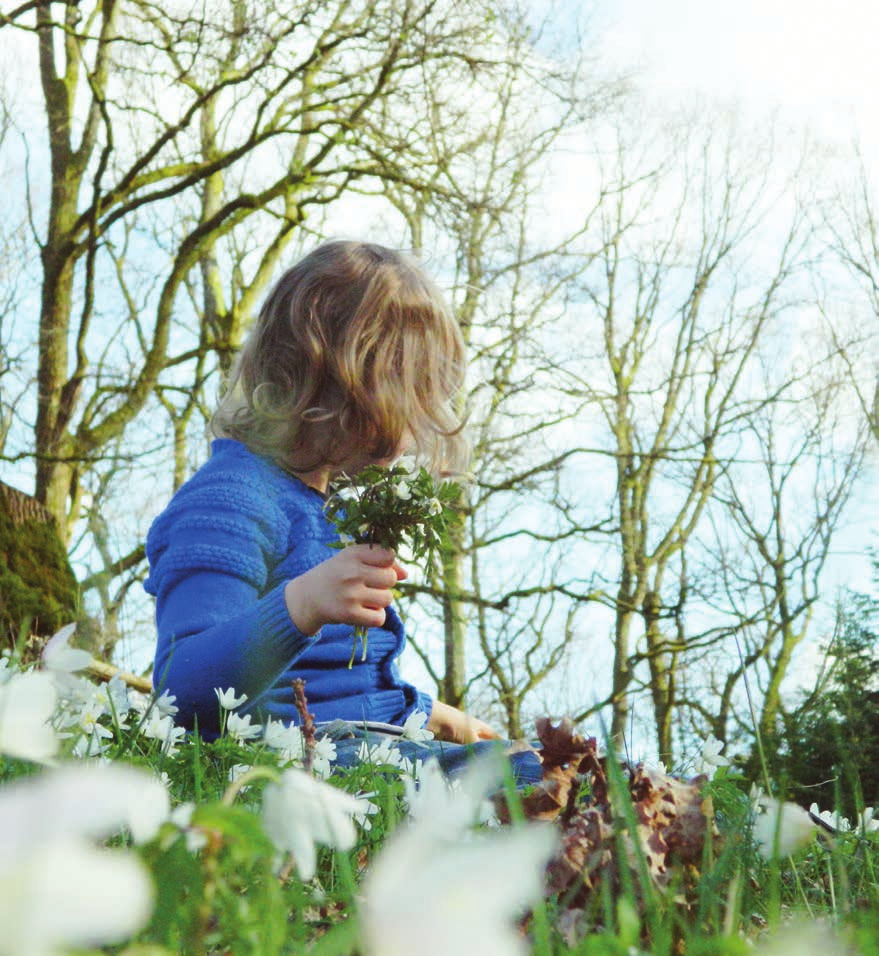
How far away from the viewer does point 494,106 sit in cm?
1200

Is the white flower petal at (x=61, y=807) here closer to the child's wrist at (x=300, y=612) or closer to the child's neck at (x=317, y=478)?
the child's wrist at (x=300, y=612)

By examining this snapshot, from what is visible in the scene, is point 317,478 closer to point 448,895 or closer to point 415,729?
point 415,729

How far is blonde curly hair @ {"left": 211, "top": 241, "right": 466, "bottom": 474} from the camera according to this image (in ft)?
11.2

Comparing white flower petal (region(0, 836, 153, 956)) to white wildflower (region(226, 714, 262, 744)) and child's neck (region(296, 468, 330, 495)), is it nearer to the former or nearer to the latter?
white wildflower (region(226, 714, 262, 744))

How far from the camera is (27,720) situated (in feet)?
1.88

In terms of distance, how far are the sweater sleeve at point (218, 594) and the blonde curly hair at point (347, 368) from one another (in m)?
0.31

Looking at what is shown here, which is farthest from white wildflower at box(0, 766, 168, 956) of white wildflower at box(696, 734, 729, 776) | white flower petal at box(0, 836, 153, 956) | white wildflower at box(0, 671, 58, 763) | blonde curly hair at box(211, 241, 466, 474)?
blonde curly hair at box(211, 241, 466, 474)

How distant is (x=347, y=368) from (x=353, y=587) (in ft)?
3.69

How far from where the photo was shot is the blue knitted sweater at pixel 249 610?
270 cm

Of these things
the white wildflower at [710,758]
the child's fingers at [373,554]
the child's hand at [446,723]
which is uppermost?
the child's fingers at [373,554]

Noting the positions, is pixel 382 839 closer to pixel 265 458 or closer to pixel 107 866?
pixel 107 866

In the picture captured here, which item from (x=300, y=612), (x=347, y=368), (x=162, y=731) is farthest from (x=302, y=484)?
Result: (x=162, y=731)

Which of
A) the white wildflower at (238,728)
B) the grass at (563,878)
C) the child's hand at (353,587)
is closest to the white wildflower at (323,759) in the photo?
the grass at (563,878)

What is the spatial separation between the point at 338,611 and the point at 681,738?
1239cm
